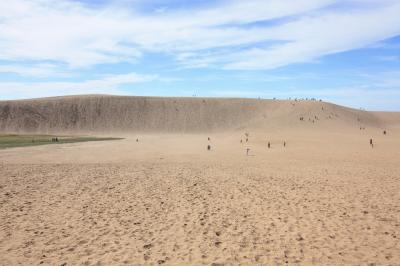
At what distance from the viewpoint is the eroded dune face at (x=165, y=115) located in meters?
71.2

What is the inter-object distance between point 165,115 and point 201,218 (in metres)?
70.8

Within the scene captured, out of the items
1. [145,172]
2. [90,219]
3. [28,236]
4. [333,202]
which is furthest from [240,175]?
[28,236]

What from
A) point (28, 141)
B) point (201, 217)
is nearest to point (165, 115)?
point (28, 141)

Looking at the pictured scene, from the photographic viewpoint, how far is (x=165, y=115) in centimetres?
8062

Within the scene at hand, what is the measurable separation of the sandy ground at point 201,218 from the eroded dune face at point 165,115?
4966 cm

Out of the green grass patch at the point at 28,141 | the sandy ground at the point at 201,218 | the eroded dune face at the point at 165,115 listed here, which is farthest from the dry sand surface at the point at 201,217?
the eroded dune face at the point at 165,115

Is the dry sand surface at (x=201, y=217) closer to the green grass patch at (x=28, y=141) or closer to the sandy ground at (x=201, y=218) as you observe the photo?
the sandy ground at (x=201, y=218)

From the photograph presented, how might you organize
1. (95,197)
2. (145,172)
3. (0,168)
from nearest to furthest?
(95,197) → (145,172) → (0,168)

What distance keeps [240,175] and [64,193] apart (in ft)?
24.3

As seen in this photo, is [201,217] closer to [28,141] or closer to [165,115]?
[28,141]

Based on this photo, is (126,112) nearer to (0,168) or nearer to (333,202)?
(0,168)

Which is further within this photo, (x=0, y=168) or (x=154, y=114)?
(x=154, y=114)

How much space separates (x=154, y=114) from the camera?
81375mm

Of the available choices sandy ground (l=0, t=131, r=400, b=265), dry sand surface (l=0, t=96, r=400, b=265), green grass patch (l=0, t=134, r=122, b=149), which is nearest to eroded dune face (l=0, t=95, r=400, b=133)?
green grass patch (l=0, t=134, r=122, b=149)
